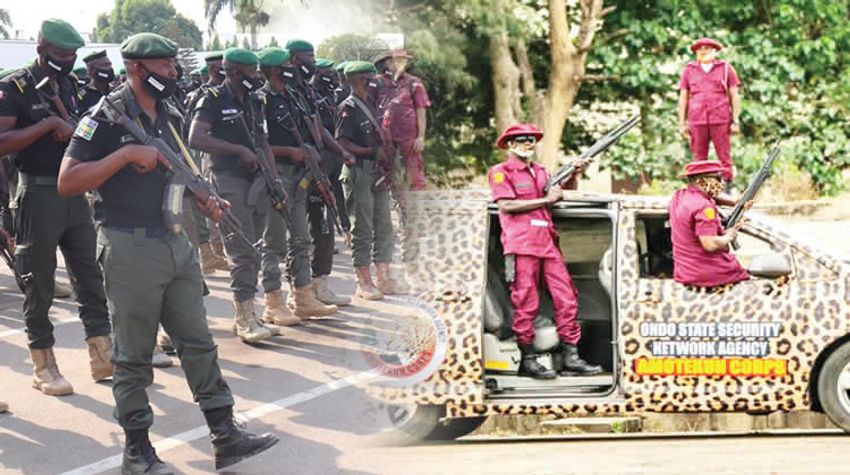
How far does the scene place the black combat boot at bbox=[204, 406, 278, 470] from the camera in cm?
412

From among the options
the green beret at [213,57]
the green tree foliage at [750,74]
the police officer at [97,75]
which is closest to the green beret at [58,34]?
the police officer at [97,75]

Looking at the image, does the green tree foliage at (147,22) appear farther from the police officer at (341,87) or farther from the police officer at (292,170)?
the police officer at (292,170)

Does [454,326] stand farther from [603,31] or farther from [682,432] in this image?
[603,31]

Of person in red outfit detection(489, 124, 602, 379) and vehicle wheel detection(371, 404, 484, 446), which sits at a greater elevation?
person in red outfit detection(489, 124, 602, 379)

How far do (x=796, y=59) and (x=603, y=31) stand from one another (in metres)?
1.52

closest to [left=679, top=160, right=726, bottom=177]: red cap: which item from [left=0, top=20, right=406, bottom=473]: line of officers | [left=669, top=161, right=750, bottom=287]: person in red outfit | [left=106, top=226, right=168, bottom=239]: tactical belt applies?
[left=669, top=161, right=750, bottom=287]: person in red outfit

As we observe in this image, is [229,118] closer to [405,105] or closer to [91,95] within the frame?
[91,95]

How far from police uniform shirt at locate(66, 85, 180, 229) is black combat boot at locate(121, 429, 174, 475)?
0.70 m

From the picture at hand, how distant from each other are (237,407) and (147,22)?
1645 millimetres

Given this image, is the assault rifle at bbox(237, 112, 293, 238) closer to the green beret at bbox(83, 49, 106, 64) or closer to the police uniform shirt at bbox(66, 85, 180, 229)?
the green beret at bbox(83, 49, 106, 64)

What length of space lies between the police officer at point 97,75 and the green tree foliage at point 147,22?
2.08m

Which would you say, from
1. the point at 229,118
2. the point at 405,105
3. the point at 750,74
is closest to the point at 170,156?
the point at 405,105

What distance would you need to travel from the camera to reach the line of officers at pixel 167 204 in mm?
4059

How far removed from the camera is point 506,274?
4.80 meters
